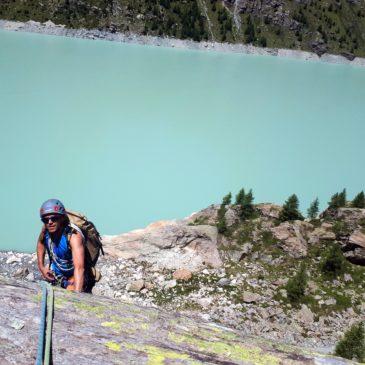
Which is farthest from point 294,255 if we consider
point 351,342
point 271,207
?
point 351,342

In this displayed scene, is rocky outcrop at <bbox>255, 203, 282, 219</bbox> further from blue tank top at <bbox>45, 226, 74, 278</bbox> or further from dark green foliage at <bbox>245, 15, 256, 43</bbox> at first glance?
dark green foliage at <bbox>245, 15, 256, 43</bbox>

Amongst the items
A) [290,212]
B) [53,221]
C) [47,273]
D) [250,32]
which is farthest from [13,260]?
[250,32]

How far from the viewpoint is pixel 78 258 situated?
425 centimetres

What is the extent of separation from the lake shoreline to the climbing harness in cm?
11178

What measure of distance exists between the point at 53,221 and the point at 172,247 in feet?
33.6

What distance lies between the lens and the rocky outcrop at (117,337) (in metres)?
2.34

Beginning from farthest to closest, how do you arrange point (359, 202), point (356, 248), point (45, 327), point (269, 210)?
point (359, 202), point (269, 210), point (356, 248), point (45, 327)

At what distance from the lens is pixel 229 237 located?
1511 cm

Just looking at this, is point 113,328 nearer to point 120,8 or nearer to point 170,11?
point 120,8

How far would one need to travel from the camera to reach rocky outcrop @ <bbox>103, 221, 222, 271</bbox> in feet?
44.6

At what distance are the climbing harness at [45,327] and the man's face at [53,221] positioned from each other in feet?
4.92

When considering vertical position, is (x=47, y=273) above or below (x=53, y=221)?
below

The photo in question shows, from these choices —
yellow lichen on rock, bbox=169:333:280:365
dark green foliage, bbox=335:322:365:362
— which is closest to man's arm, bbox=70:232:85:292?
yellow lichen on rock, bbox=169:333:280:365

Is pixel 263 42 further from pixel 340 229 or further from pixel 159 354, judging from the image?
pixel 159 354
